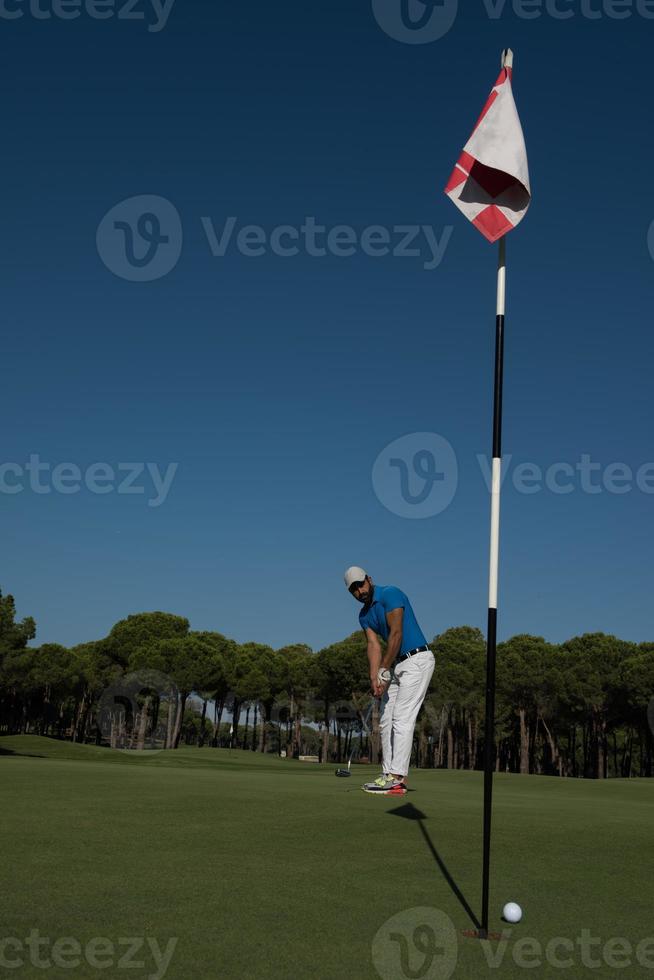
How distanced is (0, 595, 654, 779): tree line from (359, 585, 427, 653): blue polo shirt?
47474 millimetres

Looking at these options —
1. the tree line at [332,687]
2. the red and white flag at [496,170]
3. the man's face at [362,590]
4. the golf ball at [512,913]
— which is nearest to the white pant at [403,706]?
the man's face at [362,590]

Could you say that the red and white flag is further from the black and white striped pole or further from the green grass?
the green grass

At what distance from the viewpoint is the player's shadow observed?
4.61 m

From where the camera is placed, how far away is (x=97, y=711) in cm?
8469

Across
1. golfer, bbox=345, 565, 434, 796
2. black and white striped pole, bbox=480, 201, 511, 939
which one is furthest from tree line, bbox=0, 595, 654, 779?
black and white striped pole, bbox=480, 201, 511, 939

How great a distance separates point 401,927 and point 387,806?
439 centimetres

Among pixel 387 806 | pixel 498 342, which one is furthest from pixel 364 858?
pixel 498 342

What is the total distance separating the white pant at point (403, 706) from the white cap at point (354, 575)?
1.13m

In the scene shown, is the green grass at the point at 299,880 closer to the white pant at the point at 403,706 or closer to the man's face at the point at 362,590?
the white pant at the point at 403,706

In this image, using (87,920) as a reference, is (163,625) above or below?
above

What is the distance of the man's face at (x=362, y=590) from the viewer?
10.1 metres

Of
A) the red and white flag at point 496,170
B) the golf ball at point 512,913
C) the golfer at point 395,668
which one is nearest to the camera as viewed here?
the golf ball at point 512,913

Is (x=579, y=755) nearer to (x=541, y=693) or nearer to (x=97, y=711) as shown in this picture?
(x=541, y=693)

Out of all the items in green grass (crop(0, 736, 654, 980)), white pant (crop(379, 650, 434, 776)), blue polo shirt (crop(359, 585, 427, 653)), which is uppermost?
blue polo shirt (crop(359, 585, 427, 653))
